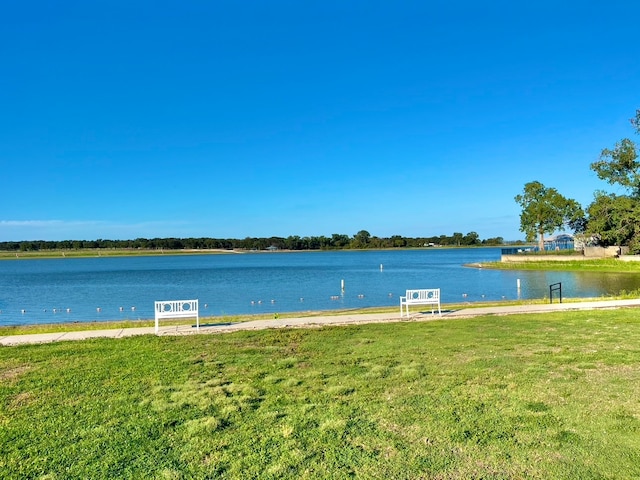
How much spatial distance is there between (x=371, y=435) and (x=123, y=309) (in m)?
27.7

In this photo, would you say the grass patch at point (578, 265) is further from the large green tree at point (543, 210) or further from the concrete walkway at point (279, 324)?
the concrete walkway at point (279, 324)

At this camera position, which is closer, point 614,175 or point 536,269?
point 614,175

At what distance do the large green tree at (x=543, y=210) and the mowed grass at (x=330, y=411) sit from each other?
7997cm

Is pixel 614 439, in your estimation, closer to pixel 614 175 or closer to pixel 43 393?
pixel 43 393

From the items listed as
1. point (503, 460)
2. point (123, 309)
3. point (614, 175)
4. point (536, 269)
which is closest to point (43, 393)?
point (503, 460)

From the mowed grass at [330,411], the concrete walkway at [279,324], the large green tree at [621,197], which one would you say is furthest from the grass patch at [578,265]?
the mowed grass at [330,411]

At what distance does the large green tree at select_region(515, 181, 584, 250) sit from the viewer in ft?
274

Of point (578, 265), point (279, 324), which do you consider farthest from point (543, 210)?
point (279, 324)

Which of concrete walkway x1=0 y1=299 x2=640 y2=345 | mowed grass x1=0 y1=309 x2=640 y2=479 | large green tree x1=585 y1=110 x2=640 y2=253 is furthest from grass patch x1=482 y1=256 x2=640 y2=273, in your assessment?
mowed grass x1=0 y1=309 x2=640 y2=479

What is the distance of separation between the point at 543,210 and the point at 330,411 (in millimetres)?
86039

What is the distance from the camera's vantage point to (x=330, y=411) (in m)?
5.82

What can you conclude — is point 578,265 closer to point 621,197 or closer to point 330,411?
point 621,197

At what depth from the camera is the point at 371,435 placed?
507cm

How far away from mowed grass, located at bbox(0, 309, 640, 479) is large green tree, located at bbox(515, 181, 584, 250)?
80.0 meters
